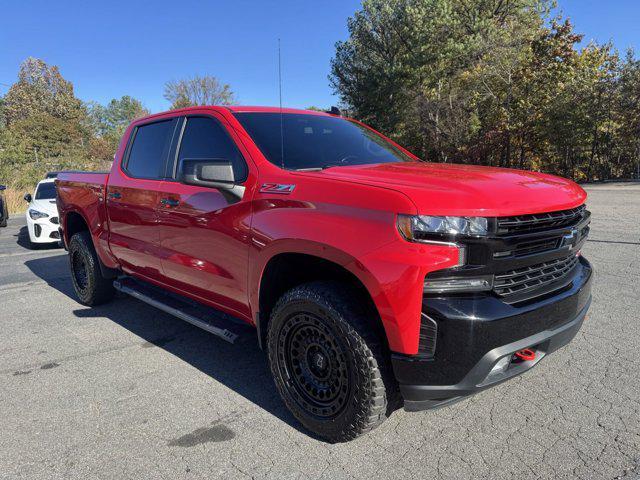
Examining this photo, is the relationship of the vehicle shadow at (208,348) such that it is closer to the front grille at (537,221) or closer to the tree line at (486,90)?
the front grille at (537,221)

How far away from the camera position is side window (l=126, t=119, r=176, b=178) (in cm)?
382

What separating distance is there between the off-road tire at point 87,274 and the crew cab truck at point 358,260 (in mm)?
1606

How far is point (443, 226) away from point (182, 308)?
2358mm

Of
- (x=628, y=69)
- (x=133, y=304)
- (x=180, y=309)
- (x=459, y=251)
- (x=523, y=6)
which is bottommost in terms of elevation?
(x=133, y=304)

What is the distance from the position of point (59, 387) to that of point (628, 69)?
23971mm

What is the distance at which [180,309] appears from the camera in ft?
11.7

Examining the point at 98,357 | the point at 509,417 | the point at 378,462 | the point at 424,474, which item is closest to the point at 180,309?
the point at 98,357

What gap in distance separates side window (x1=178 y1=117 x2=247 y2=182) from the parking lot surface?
1549mm

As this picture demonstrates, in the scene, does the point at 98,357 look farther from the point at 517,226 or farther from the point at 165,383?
the point at 517,226

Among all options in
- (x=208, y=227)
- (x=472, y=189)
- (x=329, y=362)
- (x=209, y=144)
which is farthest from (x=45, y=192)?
(x=472, y=189)

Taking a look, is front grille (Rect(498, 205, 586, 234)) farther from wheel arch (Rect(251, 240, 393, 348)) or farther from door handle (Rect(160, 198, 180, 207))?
door handle (Rect(160, 198, 180, 207))

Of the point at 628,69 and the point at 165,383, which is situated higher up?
the point at 628,69

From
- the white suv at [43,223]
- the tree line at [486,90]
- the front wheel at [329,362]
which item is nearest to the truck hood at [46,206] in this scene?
the white suv at [43,223]

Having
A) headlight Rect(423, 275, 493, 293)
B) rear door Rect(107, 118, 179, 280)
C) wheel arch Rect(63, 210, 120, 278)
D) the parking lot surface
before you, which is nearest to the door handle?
rear door Rect(107, 118, 179, 280)
